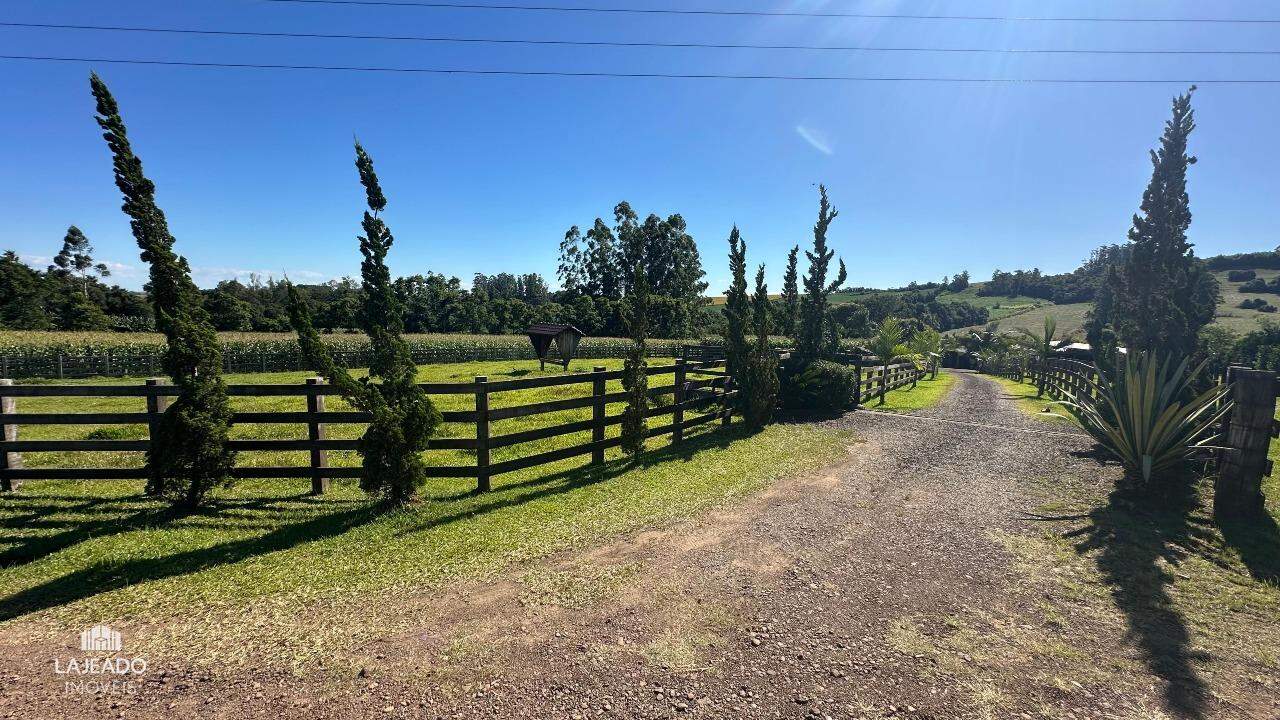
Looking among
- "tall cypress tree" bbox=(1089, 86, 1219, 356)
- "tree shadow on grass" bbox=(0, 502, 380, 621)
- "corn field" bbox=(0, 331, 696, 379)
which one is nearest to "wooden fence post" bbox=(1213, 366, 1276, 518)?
"tree shadow on grass" bbox=(0, 502, 380, 621)

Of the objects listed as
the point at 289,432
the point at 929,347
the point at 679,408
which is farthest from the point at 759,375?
the point at 929,347

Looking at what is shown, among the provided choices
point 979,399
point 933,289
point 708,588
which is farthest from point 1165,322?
point 933,289

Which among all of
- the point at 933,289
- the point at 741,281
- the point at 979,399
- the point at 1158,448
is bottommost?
the point at 979,399

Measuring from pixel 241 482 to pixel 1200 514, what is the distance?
A: 12764 mm

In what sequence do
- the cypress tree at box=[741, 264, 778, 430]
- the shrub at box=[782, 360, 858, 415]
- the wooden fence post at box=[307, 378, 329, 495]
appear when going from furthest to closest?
1. the shrub at box=[782, 360, 858, 415]
2. the cypress tree at box=[741, 264, 778, 430]
3. the wooden fence post at box=[307, 378, 329, 495]

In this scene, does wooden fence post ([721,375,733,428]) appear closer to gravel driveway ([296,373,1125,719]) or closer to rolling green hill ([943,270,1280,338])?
gravel driveway ([296,373,1125,719])

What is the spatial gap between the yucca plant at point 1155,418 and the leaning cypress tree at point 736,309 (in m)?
6.22

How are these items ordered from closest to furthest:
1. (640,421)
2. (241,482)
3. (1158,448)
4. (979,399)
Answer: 1. (1158,448)
2. (241,482)
3. (640,421)
4. (979,399)

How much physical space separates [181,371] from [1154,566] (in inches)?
409

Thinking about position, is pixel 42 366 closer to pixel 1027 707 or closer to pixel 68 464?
pixel 68 464

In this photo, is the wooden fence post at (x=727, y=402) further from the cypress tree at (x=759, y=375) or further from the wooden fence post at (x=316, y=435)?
the wooden fence post at (x=316, y=435)

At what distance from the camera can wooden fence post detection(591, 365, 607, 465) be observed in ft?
25.4

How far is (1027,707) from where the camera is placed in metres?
2.89

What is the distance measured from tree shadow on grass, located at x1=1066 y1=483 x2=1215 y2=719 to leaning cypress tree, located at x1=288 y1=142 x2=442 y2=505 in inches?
266
